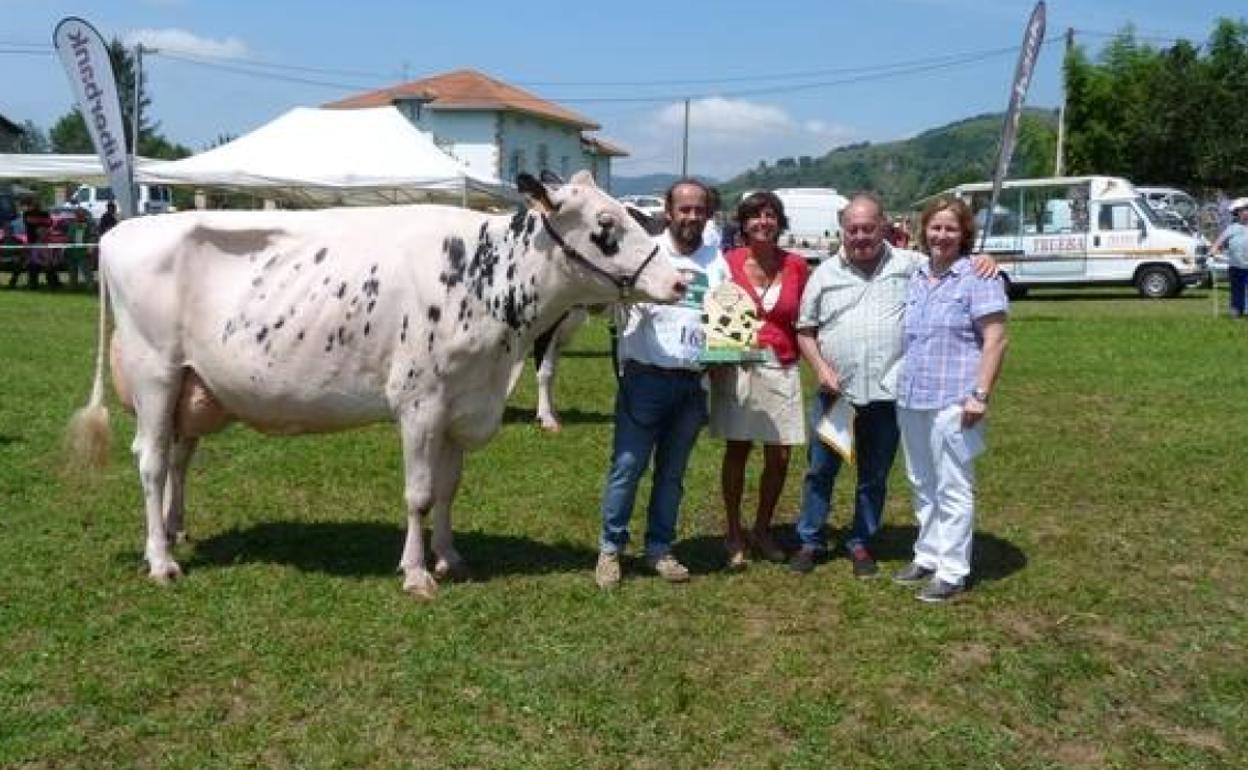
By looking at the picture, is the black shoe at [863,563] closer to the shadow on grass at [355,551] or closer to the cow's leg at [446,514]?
the shadow on grass at [355,551]

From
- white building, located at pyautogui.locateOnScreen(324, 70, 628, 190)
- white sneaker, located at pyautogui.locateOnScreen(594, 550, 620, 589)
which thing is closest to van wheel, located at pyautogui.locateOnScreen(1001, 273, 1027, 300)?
white sneaker, located at pyautogui.locateOnScreen(594, 550, 620, 589)

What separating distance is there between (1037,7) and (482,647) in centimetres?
536

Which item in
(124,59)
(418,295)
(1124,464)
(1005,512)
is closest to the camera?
(418,295)

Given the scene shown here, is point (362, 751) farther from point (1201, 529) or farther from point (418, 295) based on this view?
point (1201, 529)

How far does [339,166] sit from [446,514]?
15748 millimetres

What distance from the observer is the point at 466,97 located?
71.7 m

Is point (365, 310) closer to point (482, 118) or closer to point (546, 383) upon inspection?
point (546, 383)

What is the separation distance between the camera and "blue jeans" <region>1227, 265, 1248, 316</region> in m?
20.4

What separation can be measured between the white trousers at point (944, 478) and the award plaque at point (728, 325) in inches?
32.7

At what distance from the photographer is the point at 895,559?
678 centimetres

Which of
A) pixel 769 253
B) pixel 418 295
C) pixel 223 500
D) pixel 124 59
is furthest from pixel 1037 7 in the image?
pixel 124 59

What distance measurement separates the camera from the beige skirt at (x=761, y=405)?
6.29 m

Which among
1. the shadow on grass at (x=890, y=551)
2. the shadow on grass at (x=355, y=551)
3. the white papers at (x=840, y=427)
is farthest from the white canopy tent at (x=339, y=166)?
the white papers at (x=840, y=427)

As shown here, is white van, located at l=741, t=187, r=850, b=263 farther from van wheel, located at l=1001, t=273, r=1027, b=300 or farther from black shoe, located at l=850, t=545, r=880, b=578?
black shoe, located at l=850, t=545, r=880, b=578
